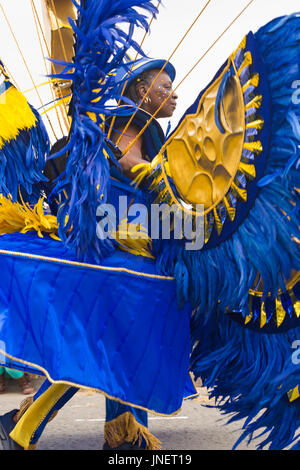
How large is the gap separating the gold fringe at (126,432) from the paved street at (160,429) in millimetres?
209

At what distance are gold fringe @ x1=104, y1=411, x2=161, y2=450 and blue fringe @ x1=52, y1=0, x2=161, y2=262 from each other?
2.28 feet

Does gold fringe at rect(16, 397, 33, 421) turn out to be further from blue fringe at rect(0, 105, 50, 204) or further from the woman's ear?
the woman's ear

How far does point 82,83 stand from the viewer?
135cm

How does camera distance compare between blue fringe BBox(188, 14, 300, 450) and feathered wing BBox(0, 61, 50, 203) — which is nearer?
blue fringe BBox(188, 14, 300, 450)

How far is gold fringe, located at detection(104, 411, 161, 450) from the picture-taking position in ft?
6.05

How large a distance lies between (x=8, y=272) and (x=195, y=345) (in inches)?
22.0

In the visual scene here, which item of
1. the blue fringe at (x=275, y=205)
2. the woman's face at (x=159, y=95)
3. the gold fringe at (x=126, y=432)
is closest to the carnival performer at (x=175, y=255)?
the blue fringe at (x=275, y=205)

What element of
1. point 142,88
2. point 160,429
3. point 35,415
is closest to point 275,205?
point 142,88

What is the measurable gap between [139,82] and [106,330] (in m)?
0.76

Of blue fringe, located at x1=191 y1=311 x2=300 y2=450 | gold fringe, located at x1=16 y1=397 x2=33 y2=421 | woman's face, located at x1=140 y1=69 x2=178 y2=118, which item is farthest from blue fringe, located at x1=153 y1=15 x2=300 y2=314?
gold fringe, located at x1=16 y1=397 x2=33 y2=421

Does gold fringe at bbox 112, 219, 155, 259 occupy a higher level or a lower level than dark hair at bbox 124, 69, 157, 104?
lower

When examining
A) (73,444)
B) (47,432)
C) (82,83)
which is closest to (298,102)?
(82,83)

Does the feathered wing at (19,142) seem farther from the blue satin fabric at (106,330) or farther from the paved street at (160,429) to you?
the paved street at (160,429)
